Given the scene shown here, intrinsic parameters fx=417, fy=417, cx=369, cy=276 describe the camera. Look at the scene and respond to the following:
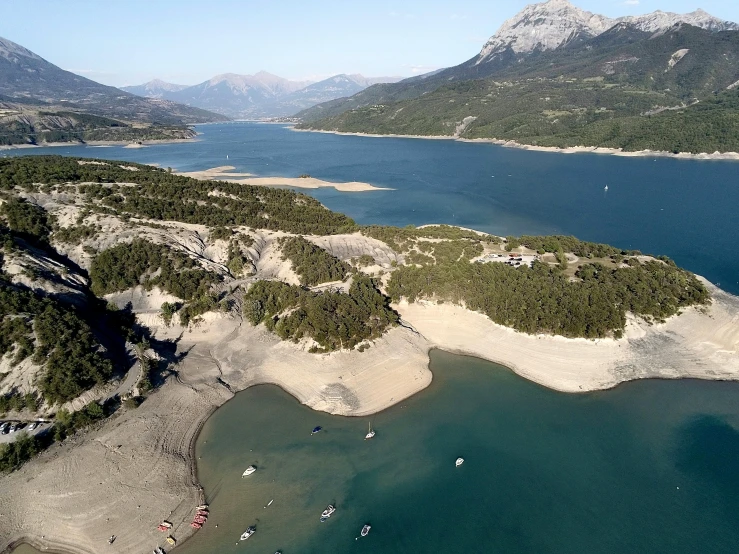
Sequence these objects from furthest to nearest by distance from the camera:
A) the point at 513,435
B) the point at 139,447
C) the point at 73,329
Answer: the point at 73,329 → the point at 513,435 → the point at 139,447

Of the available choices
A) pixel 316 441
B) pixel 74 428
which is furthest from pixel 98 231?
pixel 316 441

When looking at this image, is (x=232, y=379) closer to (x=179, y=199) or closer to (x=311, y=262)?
(x=311, y=262)

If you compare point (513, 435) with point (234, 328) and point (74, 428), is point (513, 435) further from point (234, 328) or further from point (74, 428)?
point (74, 428)

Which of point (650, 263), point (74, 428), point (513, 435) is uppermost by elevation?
point (650, 263)

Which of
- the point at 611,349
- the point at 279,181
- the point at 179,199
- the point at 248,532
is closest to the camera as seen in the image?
the point at 248,532

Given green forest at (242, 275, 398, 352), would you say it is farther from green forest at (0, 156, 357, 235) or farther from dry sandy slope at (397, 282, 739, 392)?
green forest at (0, 156, 357, 235)

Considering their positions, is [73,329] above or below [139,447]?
above

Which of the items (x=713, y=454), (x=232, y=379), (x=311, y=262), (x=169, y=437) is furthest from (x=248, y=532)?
(x=713, y=454)

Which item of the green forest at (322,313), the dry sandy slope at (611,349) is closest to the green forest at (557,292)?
the dry sandy slope at (611,349)
